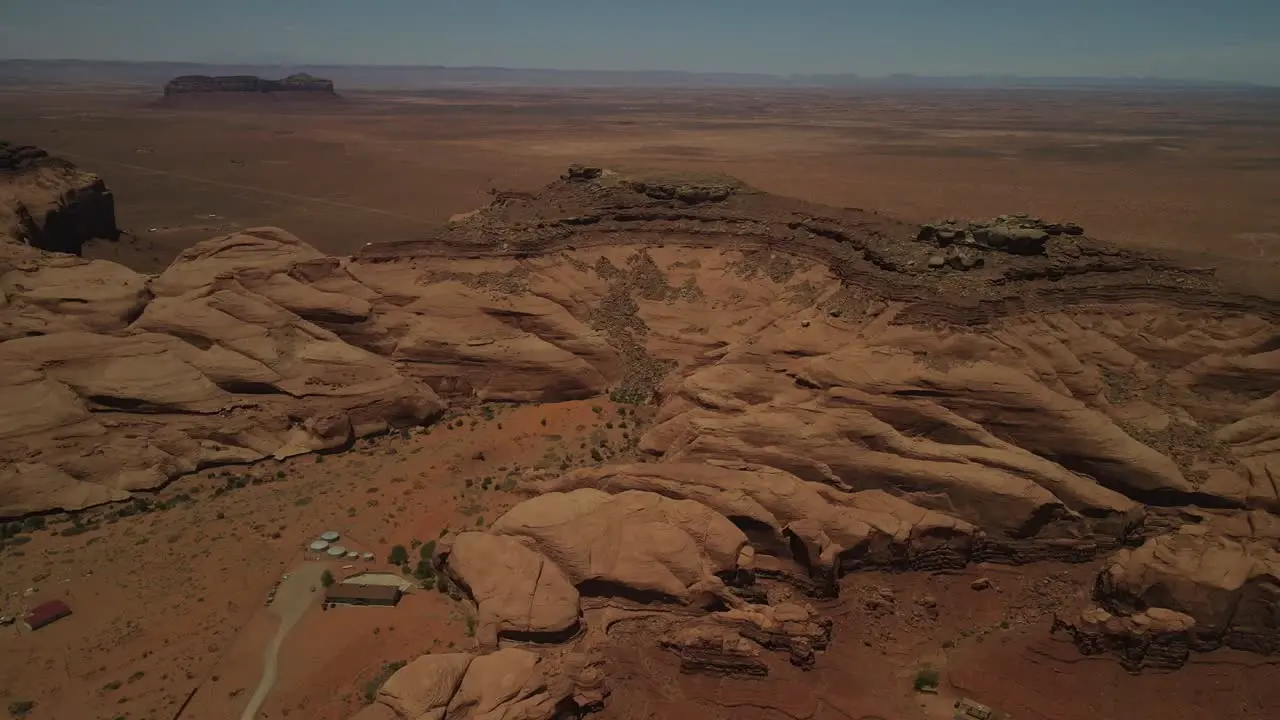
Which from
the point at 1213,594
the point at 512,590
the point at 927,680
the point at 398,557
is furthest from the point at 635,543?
the point at 1213,594

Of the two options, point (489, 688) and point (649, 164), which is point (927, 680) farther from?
point (649, 164)

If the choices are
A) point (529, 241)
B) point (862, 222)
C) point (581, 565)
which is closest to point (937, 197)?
point (862, 222)

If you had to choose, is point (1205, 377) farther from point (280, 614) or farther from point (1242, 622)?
point (280, 614)

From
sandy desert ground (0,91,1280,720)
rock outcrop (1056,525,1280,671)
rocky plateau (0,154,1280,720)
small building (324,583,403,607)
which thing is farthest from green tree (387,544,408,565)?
rock outcrop (1056,525,1280,671)

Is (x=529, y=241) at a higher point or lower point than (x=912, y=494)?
higher

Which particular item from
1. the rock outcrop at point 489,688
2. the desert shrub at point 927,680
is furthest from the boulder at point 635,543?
the desert shrub at point 927,680
